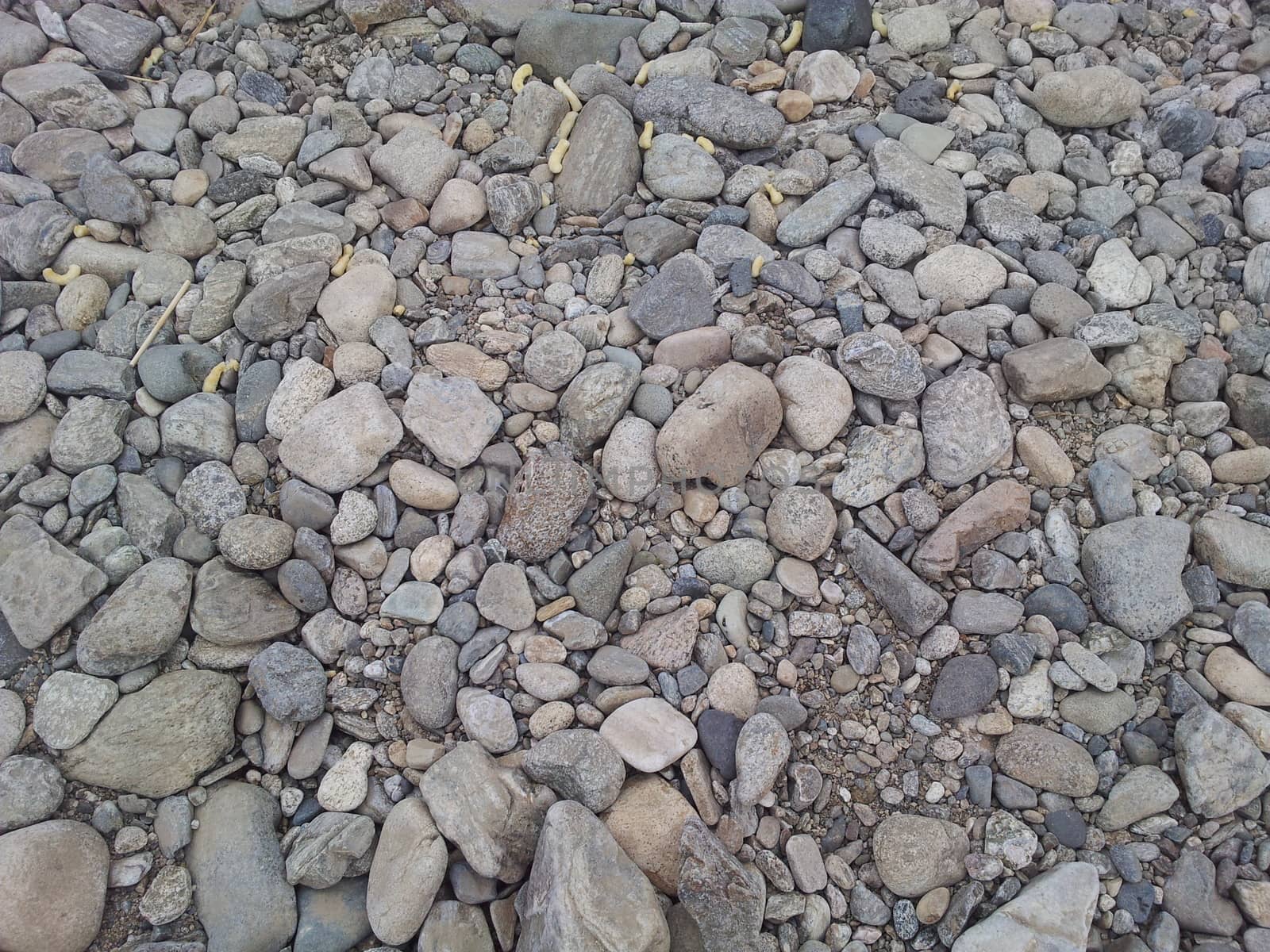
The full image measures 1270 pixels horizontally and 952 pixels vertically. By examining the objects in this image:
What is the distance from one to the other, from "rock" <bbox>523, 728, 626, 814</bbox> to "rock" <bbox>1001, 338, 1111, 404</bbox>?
186cm

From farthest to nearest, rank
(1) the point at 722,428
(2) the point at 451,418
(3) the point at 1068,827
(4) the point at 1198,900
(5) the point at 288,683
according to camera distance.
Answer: (2) the point at 451,418, (1) the point at 722,428, (5) the point at 288,683, (3) the point at 1068,827, (4) the point at 1198,900

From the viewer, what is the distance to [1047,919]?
2.25 m

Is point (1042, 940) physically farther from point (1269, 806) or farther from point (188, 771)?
point (188, 771)

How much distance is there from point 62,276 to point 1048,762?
3.77 meters

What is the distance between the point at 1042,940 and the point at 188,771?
2.40m

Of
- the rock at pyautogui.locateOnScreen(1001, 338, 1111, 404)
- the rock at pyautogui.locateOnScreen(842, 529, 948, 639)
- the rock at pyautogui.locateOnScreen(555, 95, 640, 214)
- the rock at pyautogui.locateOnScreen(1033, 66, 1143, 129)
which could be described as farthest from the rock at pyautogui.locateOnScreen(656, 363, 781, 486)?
the rock at pyautogui.locateOnScreen(1033, 66, 1143, 129)

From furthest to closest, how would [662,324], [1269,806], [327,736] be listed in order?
[662,324] → [327,736] → [1269,806]

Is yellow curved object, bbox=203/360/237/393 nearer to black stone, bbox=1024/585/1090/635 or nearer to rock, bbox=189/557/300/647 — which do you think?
rock, bbox=189/557/300/647

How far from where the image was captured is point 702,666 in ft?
8.59

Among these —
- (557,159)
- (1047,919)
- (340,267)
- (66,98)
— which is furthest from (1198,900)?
(66,98)

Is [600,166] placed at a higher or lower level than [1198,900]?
higher

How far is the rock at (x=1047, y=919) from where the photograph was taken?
223 cm

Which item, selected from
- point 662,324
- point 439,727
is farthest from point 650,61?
point 439,727

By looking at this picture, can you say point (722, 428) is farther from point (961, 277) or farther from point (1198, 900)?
point (1198, 900)
